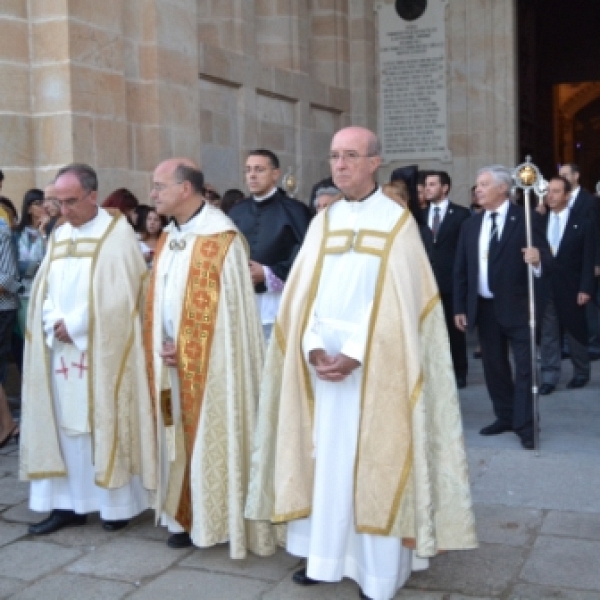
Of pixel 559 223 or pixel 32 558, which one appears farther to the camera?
pixel 559 223

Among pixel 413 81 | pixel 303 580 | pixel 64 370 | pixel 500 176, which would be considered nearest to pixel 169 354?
pixel 64 370

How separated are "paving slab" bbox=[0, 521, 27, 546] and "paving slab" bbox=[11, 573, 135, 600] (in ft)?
2.01

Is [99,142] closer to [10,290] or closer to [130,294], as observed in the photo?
[10,290]

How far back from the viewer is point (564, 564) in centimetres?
435

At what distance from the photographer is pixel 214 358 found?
4.59 m

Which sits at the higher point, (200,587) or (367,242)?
(367,242)

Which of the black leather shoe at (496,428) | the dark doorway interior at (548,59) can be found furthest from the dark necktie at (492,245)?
the dark doorway interior at (548,59)

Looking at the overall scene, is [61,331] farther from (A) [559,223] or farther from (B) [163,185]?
(A) [559,223]

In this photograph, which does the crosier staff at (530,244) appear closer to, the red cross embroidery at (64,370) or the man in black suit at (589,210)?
the man in black suit at (589,210)

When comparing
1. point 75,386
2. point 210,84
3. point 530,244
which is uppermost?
point 210,84

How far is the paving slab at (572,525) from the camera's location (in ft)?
15.5

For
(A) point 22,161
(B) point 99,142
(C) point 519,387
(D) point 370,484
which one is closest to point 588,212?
(C) point 519,387

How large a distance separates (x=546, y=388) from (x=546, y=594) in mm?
4150

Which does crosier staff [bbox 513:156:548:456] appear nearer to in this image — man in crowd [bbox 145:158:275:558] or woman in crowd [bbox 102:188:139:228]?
man in crowd [bbox 145:158:275:558]
